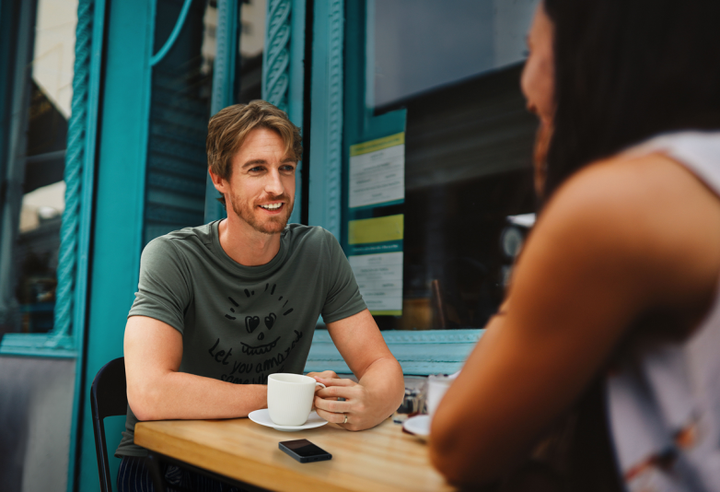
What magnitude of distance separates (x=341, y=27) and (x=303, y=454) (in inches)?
72.8

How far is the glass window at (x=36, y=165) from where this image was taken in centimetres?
251

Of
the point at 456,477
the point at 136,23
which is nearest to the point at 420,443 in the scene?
the point at 456,477

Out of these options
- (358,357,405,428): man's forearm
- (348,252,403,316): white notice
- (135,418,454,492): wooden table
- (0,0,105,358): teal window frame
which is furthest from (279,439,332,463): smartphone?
(0,0,105,358): teal window frame

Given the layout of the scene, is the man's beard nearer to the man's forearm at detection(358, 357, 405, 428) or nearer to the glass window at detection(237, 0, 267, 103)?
the man's forearm at detection(358, 357, 405, 428)

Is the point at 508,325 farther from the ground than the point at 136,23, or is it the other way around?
the point at 136,23

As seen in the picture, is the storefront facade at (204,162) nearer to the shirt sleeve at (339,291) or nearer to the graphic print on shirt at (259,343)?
the shirt sleeve at (339,291)

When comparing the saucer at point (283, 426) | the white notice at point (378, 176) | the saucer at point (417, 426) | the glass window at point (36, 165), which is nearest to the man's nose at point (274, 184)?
the white notice at point (378, 176)

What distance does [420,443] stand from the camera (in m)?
0.80

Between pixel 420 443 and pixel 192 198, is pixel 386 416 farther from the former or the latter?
pixel 192 198

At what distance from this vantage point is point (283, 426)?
0.88 metres

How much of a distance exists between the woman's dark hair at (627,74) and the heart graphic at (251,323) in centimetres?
108

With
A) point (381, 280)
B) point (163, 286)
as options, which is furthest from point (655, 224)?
point (381, 280)

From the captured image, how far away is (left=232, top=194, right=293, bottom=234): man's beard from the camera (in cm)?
142

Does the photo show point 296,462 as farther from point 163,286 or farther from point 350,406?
point 163,286
